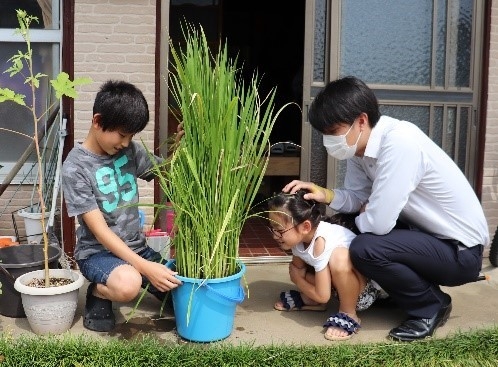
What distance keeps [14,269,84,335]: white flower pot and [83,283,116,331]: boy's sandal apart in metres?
0.09

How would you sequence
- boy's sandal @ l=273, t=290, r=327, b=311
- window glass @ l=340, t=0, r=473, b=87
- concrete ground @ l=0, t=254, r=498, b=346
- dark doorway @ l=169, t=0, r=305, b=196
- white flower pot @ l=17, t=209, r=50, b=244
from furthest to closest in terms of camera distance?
dark doorway @ l=169, t=0, r=305, b=196
window glass @ l=340, t=0, r=473, b=87
white flower pot @ l=17, t=209, r=50, b=244
boy's sandal @ l=273, t=290, r=327, b=311
concrete ground @ l=0, t=254, r=498, b=346

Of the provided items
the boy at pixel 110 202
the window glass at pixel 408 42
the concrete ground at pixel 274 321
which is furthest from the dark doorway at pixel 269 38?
the boy at pixel 110 202

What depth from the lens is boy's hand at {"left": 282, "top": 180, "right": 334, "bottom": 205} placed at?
9.80ft

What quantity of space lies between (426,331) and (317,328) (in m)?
0.49

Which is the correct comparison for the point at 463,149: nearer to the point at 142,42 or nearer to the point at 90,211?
the point at 142,42

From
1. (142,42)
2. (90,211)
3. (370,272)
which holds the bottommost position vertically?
(370,272)

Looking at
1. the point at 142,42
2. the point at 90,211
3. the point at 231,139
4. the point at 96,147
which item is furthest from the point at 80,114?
the point at 231,139

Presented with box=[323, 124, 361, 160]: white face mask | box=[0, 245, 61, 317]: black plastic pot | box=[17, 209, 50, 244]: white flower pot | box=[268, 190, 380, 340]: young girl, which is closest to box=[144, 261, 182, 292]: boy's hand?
box=[268, 190, 380, 340]: young girl

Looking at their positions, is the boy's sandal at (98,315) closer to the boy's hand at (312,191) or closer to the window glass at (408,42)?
the boy's hand at (312,191)

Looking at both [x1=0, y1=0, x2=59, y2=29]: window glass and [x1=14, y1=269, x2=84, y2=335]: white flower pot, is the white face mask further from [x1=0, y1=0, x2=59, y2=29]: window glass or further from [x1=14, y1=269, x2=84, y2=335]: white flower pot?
[x1=0, y1=0, x2=59, y2=29]: window glass

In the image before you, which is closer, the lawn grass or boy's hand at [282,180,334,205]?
the lawn grass

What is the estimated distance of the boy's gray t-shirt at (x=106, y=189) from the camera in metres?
2.83

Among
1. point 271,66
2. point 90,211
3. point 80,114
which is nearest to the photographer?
point 90,211

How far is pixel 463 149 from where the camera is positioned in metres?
4.51
